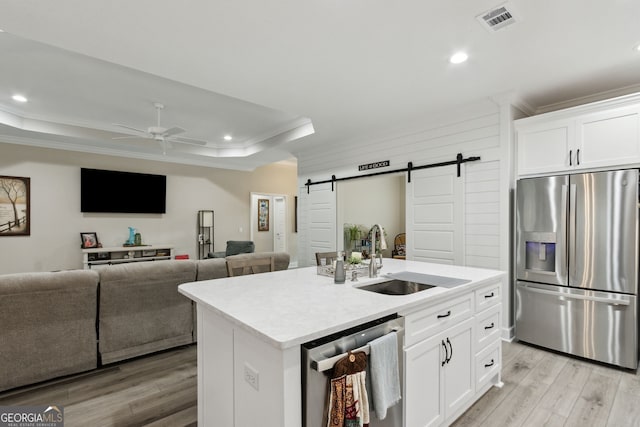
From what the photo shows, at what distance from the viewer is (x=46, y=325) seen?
99.8 inches

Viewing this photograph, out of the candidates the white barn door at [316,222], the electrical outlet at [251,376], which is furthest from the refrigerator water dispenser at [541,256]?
the electrical outlet at [251,376]

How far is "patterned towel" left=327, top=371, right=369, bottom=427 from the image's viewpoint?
1.27 metres

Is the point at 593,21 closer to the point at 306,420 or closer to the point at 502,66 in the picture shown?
the point at 502,66

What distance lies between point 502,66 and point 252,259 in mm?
2957

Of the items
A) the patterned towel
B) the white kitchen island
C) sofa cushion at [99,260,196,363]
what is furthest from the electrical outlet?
sofa cushion at [99,260,196,363]

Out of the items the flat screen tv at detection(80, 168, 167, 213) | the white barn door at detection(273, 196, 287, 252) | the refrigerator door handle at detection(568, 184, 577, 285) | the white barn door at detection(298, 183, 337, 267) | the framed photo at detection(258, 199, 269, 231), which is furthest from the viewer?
the white barn door at detection(273, 196, 287, 252)

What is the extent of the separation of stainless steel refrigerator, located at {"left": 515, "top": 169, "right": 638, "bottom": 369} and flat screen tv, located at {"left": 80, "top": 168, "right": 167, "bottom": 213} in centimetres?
678

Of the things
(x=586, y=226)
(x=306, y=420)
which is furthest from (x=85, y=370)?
(x=586, y=226)

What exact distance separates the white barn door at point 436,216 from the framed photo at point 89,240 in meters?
5.91

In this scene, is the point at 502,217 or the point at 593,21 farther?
the point at 502,217

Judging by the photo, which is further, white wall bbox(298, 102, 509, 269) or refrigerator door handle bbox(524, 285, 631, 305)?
white wall bbox(298, 102, 509, 269)

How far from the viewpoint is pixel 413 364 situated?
5.55 feet

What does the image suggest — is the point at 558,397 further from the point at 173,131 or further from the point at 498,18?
the point at 173,131

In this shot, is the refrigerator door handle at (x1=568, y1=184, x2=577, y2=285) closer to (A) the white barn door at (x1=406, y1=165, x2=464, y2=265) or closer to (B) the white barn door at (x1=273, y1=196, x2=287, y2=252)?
(A) the white barn door at (x1=406, y1=165, x2=464, y2=265)
